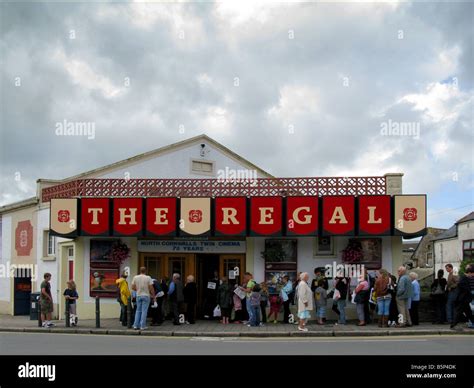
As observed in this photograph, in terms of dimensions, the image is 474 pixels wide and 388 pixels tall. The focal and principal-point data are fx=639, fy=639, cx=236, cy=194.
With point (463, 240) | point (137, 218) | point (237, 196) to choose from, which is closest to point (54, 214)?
point (137, 218)

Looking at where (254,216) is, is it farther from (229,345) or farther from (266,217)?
(229,345)

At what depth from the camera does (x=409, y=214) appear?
20.9m

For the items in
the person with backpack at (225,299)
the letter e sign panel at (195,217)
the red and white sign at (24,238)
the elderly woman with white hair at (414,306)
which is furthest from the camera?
the red and white sign at (24,238)

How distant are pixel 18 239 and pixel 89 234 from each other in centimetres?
853

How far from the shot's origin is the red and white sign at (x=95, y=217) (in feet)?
72.5

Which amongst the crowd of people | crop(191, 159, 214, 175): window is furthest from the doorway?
crop(191, 159, 214, 175): window

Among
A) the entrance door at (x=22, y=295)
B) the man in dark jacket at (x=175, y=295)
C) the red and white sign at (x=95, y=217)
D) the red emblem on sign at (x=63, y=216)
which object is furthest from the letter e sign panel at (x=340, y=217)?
the entrance door at (x=22, y=295)

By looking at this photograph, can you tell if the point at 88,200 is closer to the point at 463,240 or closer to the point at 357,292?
the point at 357,292

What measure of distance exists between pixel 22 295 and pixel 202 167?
34.3 feet

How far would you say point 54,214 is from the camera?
22.5 metres

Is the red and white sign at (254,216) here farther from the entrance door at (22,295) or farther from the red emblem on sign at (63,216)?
the entrance door at (22,295)

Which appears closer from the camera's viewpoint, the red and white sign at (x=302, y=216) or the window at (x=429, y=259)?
the red and white sign at (x=302, y=216)

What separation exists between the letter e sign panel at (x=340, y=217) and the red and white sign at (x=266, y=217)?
1.54 metres

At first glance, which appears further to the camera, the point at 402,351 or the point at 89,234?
the point at 89,234
